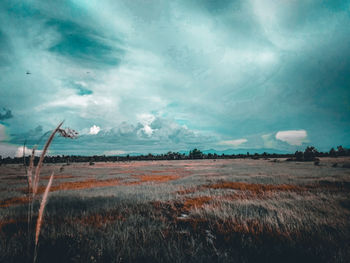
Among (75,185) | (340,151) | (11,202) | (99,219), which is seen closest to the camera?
(99,219)

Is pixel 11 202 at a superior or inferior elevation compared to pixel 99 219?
inferior

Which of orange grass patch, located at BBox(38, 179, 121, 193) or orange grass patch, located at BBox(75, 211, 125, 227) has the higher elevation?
orange grass patch, located at BBox(75, 211, 125, 227)

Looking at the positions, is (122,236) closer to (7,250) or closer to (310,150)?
(7,250)

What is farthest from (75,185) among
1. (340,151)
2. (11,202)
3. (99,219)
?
(340,151)

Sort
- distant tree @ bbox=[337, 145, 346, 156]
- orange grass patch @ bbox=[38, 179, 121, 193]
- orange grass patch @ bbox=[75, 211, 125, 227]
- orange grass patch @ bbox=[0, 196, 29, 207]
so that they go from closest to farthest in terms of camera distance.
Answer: orange grass patch @ bbox=[75, 211, 125, 227]
orange grass patch @ bbox=[0, 196, 29, 207]
orange grass patch @ bbox=[38, 179, 121, 193]
distant tree @ bbox=[337, 145, 346, 156]

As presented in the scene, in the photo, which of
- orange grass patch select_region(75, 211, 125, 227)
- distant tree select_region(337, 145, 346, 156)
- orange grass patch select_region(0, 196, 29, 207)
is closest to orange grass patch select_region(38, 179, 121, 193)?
orange grass patch select_region(0, 196, 29, 207)

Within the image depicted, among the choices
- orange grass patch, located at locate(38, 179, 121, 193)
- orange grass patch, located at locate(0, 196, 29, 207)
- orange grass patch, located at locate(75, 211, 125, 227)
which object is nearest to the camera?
orange grass patch, located at locate(75, 211, 125, 227)

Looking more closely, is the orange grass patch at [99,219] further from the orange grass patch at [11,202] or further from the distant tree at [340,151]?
the distant tree at [340,151]

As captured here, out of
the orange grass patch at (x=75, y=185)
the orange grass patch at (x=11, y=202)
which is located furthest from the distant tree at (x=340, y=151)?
the orange grass patch at (x=11, y=202)

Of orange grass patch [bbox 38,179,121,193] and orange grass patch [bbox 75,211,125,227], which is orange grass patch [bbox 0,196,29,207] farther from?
orange grass patch [bbox 75,211,125,227]

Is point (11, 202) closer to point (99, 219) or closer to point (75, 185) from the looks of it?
point (75, 185)

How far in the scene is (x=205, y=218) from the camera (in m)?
6.35

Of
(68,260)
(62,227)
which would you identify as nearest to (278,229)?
(68,260)

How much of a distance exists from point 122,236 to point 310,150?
127365mm
